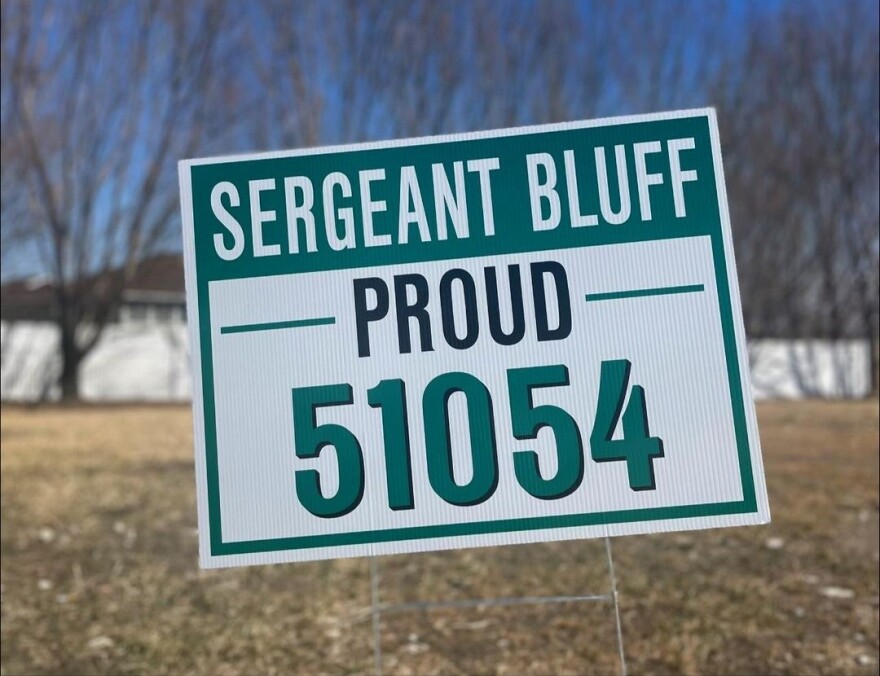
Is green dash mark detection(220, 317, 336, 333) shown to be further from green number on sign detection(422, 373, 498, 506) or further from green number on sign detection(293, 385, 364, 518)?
green number on sign detection(422, 373, 498, 506)

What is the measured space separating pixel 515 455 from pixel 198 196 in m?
1.06

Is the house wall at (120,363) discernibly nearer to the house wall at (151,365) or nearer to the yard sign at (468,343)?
the house wall at (151,365)

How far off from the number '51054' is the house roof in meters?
5.49

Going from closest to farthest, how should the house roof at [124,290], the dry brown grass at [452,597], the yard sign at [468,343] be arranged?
the yard sign at [468,343], the dry brown grass at [452,597], the house roof at [124,290]

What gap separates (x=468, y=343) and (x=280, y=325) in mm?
477

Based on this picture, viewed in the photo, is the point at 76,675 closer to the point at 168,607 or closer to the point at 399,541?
the point at 168,607

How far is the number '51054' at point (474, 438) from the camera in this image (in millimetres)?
2189

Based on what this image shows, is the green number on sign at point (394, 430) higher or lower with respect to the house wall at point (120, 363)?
lower

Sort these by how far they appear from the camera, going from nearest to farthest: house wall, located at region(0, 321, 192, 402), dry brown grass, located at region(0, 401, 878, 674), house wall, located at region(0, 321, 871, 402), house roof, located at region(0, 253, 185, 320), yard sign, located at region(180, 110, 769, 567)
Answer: yard sign, located at region(180, 110, 769, 567) → dry brown grass, located at region(0, 401, 878, 674) → house roof, located at region(0, 253, 185, 320) → house wall, located at region(0, 321, 871, 402) → house wall, located at region(0, 321, 192, 402)

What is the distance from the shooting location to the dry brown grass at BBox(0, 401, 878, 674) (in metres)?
3.30

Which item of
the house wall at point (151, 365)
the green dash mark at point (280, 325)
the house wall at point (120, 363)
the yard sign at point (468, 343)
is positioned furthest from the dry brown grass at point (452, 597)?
the house wall at point (120, 363)

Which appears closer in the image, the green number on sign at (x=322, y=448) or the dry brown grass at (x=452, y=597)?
the green number on sign at (x=322, y=448)

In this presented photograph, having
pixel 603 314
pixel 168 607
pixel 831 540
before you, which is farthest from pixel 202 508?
→ pixel 831 540

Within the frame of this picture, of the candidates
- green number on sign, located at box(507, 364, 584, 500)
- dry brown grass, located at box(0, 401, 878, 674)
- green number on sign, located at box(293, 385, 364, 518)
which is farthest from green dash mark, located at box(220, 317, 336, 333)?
dry brown grass, located at box(0, 401, 878, 674)
